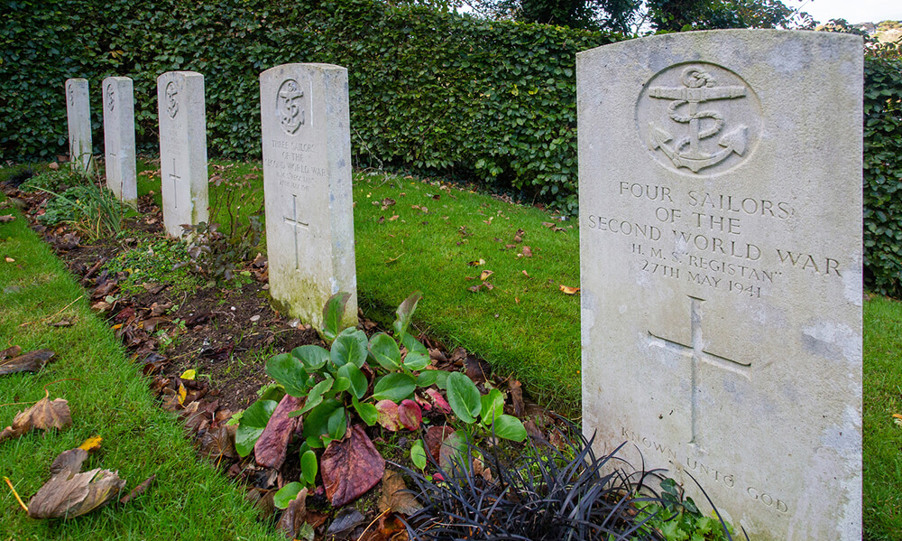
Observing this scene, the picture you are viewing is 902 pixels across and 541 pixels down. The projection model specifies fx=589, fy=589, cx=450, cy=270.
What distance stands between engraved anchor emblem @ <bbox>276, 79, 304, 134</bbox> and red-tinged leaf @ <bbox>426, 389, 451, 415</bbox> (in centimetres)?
200

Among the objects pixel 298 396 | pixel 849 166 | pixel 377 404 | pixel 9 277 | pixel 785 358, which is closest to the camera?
pixel 849 166

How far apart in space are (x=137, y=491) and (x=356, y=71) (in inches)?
314

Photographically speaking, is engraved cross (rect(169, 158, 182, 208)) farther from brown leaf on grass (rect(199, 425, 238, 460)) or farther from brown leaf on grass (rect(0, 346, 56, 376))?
brown leaf on grass (rect(199, 425, 238, 460))

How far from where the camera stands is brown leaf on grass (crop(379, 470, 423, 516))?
7.95 ft

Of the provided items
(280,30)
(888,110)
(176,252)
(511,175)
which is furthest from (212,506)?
(280,30)

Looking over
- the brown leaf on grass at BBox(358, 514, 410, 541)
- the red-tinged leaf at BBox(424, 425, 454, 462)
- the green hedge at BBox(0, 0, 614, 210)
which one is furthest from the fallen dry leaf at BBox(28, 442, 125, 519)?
the green hedge at BBox(0, 0, 614, 210)

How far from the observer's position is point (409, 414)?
286cm

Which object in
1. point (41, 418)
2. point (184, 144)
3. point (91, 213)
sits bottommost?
point (41, 418)

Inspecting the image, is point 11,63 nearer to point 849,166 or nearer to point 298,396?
point 298,396

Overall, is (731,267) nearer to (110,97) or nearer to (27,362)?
(27,362)

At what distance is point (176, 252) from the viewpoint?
5.29 meters

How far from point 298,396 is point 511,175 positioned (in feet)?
22.4

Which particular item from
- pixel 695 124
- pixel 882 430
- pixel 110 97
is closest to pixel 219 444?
pixel 695 124

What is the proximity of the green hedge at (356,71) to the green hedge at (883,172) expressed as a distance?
3284mm
